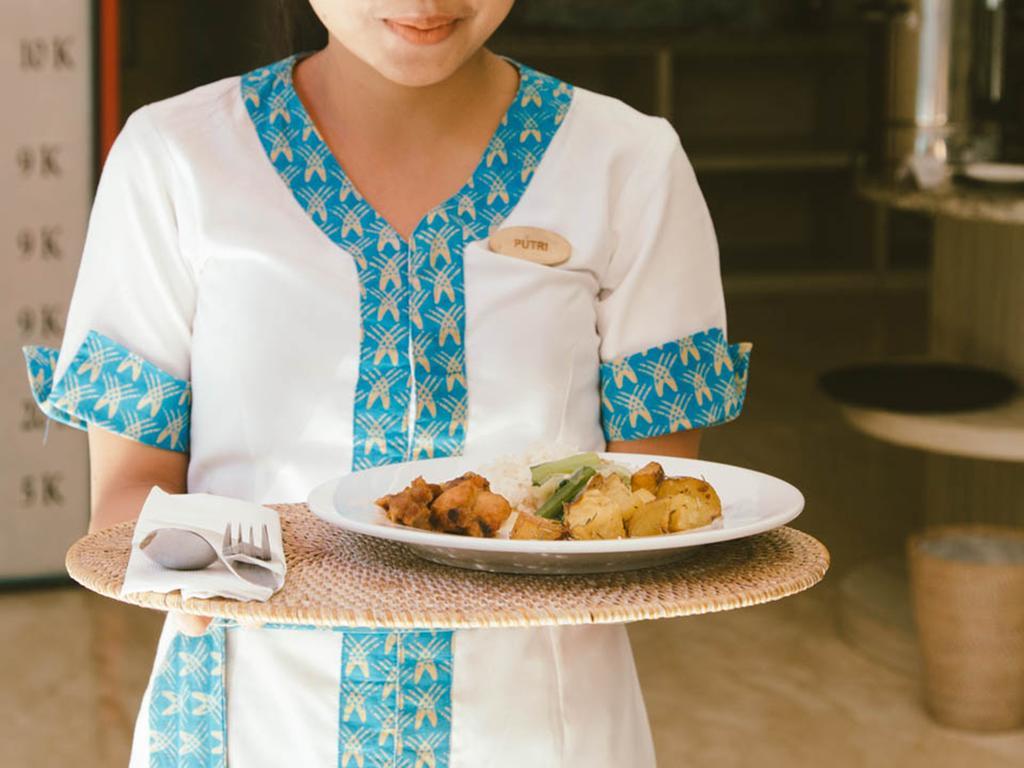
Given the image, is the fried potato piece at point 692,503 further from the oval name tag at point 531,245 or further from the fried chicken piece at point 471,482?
the oval name tag at point 531,245

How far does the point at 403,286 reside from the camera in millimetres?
1083

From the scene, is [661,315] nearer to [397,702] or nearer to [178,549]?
[397,702]

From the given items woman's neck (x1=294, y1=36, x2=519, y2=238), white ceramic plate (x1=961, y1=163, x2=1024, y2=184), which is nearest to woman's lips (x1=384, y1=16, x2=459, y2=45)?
woman's neck (x1=294, y1=36, x2=519, y2=238)

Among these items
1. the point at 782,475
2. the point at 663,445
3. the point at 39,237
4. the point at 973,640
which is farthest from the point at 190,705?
the point at 782,475

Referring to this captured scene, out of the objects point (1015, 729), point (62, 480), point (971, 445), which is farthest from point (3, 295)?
point (1015, 729)

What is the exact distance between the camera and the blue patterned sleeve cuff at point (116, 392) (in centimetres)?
107

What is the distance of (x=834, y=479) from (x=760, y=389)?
84 cm

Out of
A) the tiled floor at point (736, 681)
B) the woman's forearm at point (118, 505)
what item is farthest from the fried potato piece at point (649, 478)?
the tiled floor at point (736, 681)

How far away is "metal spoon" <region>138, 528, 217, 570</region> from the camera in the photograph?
774 millimetres

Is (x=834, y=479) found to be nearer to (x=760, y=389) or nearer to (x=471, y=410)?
(x=760, y=389)

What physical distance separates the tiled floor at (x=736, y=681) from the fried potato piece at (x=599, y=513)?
1.76 metres

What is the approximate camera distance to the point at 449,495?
2.85ft

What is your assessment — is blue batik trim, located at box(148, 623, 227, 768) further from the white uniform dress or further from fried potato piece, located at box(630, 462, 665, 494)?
fried potato piece, located at box(630, 462, 665, 494)

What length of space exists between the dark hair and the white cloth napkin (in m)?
0.48
